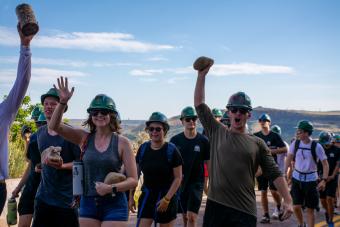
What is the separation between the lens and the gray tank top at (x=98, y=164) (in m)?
5.01

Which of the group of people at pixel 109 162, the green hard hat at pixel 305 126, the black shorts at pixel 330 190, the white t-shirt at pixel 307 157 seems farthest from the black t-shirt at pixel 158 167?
the black shorts at pixel 330 190

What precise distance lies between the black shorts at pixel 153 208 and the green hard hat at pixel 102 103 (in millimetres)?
1882

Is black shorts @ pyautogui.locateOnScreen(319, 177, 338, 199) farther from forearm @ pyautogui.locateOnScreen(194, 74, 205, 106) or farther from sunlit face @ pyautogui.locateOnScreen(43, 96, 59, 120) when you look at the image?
sunlit face @ pyautogui.locateOnScreen(43, 96, 59, 120)

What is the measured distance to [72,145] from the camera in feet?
19.4

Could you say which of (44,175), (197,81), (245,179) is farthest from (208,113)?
(44,175)

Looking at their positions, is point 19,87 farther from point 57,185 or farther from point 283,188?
point 283,188

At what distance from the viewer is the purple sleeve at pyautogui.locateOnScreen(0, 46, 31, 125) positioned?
3924 millimetres

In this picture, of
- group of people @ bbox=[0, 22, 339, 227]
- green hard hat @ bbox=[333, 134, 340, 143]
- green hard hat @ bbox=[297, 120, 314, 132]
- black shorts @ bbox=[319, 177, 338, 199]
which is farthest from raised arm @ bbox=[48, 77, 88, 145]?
green hard hat @ bbox=[333, 134, 340, 143]

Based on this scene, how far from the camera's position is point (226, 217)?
5152mm

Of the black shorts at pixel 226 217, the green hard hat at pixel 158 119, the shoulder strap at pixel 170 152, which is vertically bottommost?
the black shorts at pixel 226 217

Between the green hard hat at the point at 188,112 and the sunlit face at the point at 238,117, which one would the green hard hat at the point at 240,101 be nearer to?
the sunlit face at the point at 238,117

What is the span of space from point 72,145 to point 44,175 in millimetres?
446

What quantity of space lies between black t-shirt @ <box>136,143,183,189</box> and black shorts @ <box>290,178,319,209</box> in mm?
3696

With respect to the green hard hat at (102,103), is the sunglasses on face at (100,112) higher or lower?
lower
